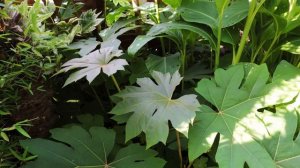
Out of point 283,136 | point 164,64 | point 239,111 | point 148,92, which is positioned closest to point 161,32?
point 164,64

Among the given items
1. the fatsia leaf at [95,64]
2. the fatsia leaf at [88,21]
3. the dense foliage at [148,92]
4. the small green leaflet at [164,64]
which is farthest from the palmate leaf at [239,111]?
the fatsia leaf at [88,21]

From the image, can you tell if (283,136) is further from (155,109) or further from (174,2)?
(174,2)

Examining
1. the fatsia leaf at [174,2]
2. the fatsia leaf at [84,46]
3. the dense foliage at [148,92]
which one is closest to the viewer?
the dense foliage at [148,92]

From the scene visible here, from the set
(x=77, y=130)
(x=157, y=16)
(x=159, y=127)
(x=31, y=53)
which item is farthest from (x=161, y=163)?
(x=157, y=16)

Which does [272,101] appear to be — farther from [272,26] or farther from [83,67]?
[83,67]

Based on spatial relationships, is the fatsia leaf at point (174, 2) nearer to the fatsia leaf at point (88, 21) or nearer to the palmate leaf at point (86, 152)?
the fatsia leaf at point (88, 21)

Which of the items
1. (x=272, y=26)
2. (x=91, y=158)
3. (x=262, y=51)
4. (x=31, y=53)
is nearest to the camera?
(x=31, y=53)

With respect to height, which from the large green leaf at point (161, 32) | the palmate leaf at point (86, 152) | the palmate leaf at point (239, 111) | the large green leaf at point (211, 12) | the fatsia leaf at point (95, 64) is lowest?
the palmate leaf at point (86, 152)
